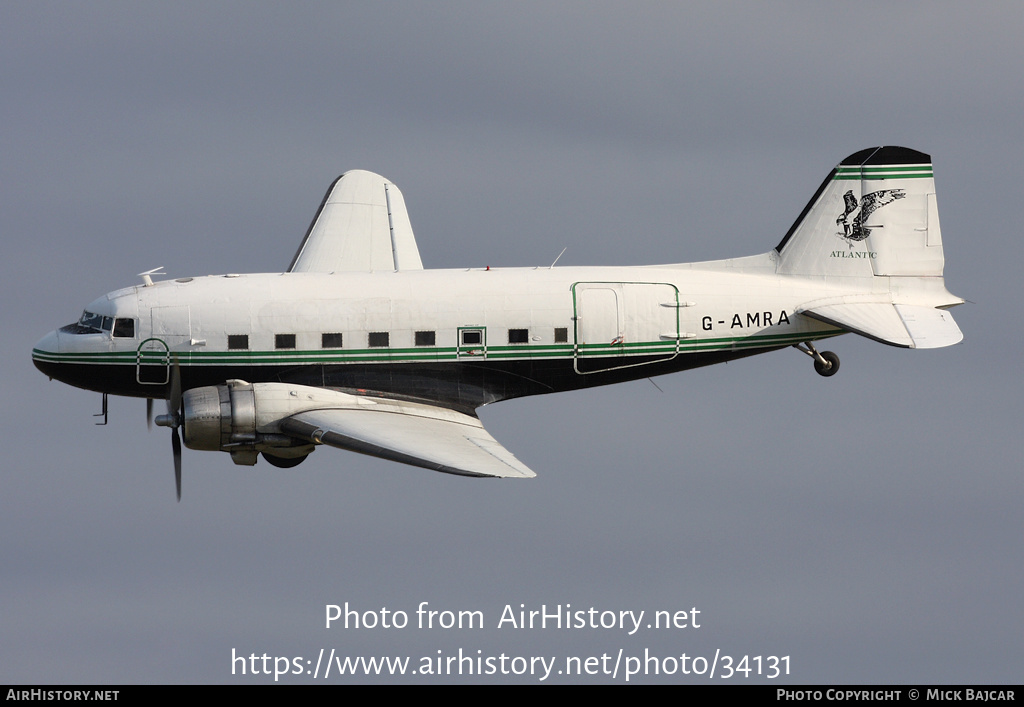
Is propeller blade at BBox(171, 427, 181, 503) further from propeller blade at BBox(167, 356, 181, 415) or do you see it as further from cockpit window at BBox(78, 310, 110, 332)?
cockpit window at BBox(78, 310, 110, 332)

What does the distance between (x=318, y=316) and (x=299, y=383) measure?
4.78ft

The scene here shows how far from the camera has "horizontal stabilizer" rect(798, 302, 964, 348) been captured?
3491cm

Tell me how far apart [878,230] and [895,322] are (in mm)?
2565

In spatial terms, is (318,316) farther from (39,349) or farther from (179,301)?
(39,349)

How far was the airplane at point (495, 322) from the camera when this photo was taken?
3481cm

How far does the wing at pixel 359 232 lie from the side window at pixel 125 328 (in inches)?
210

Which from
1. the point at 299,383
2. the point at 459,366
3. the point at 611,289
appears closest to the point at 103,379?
the point at 299,383

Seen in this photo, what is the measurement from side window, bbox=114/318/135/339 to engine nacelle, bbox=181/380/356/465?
8.54 ft

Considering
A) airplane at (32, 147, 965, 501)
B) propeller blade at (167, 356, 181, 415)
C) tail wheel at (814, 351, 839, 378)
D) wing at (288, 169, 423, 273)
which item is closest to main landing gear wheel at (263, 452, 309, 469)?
airplane at (32, 147, 965, 501)

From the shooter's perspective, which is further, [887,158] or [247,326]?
[887,158]

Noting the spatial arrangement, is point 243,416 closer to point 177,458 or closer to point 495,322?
point 177,458

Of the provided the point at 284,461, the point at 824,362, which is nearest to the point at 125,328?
the point at 284,461

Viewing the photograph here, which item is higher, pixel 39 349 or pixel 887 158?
pixel 887 158

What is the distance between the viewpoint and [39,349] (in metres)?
35.8
